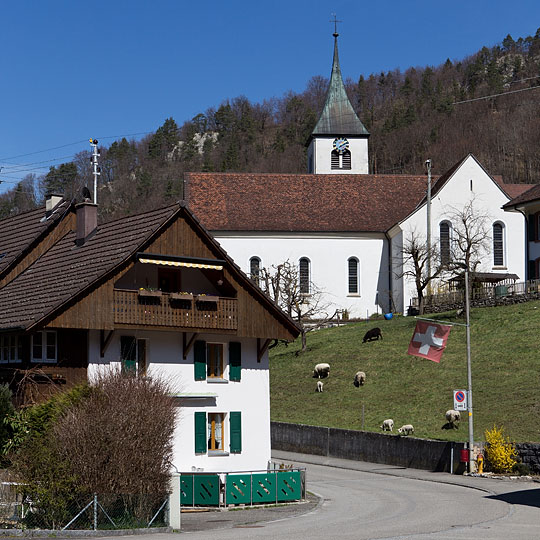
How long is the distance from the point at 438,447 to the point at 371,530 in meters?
15.0

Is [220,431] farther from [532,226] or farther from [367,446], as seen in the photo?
[532,226]

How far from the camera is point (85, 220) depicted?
32375mm

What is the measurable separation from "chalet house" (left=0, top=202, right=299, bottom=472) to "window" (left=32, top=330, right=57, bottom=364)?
30mm

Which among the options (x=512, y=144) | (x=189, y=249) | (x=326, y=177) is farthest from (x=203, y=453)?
(x=512, y=144)

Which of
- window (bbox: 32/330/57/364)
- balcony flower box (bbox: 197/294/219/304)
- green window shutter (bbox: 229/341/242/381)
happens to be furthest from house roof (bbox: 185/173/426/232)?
window (bbox: 32/330/57/364)

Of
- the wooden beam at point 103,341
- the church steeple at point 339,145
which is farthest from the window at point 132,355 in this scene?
the church steeple at point 339,145

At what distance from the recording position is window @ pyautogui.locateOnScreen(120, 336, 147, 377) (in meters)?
28.7

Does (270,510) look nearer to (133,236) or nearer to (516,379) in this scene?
(133,236)

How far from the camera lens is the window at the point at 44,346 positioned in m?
28.3

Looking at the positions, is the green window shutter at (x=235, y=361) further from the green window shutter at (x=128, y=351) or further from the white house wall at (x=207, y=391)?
the green window shutter at (x=128, y=351)

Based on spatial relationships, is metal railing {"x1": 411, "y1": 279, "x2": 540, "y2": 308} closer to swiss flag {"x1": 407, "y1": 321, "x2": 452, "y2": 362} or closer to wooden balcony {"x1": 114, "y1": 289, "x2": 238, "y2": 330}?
swiss flag {"x1": 407, "y1": 321, "x2": 452, "y2": 362}

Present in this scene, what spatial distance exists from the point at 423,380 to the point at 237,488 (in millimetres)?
19726

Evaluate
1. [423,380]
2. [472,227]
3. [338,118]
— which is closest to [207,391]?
[423,380]

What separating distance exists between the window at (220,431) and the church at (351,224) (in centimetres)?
3346
